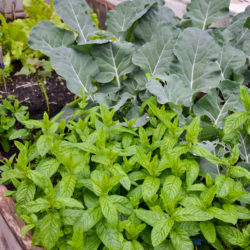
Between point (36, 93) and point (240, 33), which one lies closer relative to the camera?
point (240, 33)

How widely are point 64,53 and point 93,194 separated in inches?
43.0

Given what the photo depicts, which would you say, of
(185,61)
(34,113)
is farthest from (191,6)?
(34,113)

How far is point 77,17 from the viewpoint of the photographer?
2.23 m

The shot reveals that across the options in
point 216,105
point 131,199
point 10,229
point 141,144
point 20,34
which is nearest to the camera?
point 131,199

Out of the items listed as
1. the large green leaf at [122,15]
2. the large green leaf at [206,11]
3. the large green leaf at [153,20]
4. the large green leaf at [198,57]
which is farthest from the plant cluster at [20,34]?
the large green leaf at [198,57]

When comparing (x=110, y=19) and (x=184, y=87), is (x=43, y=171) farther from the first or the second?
(x=110, y=19)

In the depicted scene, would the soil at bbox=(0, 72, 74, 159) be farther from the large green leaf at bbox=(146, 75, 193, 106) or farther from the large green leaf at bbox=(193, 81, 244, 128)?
the large green leaf at bbox=(193, 81, 244, 128)

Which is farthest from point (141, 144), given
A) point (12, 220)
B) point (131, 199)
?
point (12, 220)

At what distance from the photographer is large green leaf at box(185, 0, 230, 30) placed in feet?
7.27

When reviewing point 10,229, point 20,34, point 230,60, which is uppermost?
point 230,60

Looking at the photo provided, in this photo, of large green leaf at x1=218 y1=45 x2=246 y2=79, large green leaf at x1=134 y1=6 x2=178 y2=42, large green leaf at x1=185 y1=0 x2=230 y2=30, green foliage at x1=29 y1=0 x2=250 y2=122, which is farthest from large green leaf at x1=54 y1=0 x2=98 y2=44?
large green leaf at x1=218 y1=45 x2=246 y2=79

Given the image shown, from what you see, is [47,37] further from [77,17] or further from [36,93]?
[36,93]

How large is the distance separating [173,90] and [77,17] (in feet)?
3.41

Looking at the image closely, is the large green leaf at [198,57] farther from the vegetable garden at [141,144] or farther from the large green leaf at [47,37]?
the large green leaf at [47,37]
